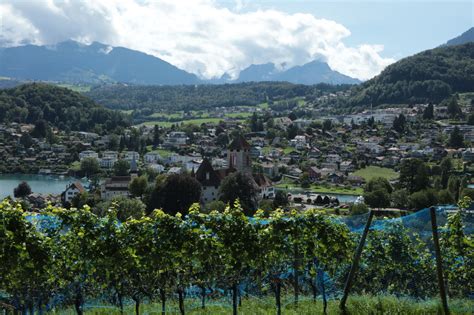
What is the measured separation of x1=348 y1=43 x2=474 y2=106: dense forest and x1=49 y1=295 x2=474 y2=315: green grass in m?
158

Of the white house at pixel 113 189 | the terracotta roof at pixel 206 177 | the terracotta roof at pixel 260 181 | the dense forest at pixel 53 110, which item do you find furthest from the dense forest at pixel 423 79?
the terracotta roof at pixel 206 177

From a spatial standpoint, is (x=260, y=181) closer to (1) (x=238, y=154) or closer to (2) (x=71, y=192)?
(1) (x=238, y=154)

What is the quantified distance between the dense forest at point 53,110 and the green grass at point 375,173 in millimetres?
80151

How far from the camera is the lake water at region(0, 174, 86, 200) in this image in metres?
79.5

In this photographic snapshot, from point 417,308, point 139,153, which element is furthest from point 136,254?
point 139,153

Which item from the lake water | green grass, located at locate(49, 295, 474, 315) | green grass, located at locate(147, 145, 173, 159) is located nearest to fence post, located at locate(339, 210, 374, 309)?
green grass, located at locate(49, 295, 474, 315)

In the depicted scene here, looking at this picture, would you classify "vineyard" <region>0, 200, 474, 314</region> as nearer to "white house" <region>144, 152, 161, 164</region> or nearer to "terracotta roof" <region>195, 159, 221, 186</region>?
"terracotta roof" <region>195, 159, 221, 186</region>

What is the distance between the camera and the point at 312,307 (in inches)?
374

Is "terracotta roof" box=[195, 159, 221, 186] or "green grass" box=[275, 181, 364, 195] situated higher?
"terracotta roof" box=[195, 159, 221, 186]

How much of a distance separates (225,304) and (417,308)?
345 cm

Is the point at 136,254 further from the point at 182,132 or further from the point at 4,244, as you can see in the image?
the point at 182,132

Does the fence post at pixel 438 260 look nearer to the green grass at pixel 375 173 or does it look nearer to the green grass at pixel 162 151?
the green grass at pixel 375 173

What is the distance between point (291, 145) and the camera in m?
126

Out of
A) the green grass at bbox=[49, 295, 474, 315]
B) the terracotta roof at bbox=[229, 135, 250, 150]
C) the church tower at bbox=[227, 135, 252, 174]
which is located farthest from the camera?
the church tower at bbox=[227, 135, 252, 174]
